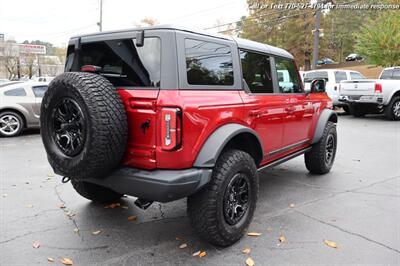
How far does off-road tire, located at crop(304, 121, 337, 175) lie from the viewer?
5223 mm

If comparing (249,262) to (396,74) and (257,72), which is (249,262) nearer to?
(257,72)

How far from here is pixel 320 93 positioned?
532 centimetres

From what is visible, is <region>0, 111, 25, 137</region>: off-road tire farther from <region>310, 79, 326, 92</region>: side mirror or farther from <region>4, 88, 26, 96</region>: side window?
<region>310, 79, 326, 92</region>: side mirror

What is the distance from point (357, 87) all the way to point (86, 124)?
38.4ft

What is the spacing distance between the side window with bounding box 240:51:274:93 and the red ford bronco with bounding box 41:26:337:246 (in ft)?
0.14

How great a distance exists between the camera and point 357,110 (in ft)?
44.2

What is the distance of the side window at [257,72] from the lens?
3.64 meters

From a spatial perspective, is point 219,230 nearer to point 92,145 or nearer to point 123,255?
point 123,255

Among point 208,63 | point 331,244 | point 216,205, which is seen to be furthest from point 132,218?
point 331,244

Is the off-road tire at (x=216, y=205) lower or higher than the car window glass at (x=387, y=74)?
lower

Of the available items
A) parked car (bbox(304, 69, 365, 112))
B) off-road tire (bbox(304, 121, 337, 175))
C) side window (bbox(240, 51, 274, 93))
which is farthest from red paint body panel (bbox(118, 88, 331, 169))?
parked car (bbox(304, 69, 365, 112))

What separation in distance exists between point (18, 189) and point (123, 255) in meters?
2.53

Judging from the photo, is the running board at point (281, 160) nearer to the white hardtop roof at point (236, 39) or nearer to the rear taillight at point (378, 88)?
the white hardtop roof at point (236, 39)

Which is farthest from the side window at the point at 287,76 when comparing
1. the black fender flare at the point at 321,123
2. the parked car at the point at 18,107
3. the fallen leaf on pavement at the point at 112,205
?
the parked car at the point at 18,107
